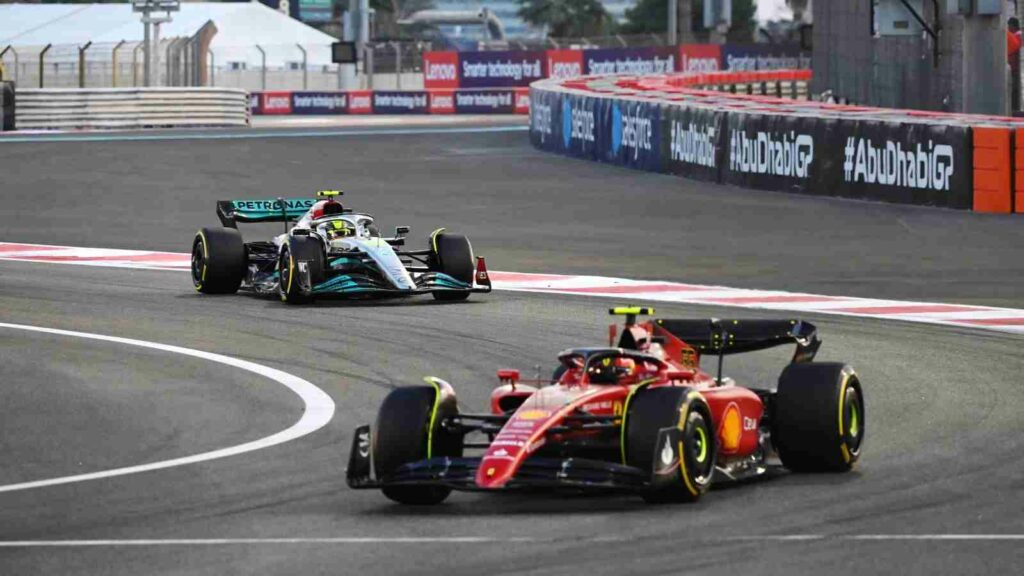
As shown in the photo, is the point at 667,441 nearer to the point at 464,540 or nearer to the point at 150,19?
the point at 464,540

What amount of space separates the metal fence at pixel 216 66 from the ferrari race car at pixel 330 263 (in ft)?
116

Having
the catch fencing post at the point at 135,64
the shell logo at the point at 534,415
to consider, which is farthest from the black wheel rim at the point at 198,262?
the catch fencing post at the point at 135,64

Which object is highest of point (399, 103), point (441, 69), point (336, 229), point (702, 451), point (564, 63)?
point (564, 63)

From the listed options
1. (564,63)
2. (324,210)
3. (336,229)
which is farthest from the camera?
(564,63)

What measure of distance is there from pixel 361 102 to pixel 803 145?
136 feet

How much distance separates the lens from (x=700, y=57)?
78000 millimetres

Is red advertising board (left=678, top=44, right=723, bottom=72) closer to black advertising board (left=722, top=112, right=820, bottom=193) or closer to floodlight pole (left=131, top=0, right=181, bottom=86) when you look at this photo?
floodlight pole (left=131, top=0, right=181, bottom=86)

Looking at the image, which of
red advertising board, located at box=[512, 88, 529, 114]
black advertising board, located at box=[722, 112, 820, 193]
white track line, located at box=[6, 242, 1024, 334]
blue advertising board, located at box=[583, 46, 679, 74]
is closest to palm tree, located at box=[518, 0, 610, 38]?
blue advertising board, located at box=[583, 46, 679, 74]

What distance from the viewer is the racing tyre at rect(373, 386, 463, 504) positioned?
29.6ft

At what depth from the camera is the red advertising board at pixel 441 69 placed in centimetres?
7650

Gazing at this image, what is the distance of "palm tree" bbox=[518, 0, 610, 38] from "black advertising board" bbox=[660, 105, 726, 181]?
10282cm

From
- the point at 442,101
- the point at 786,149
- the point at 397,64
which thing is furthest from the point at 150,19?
the point at 786,149

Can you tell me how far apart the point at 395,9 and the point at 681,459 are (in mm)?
132724

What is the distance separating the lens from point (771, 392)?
391 inches
